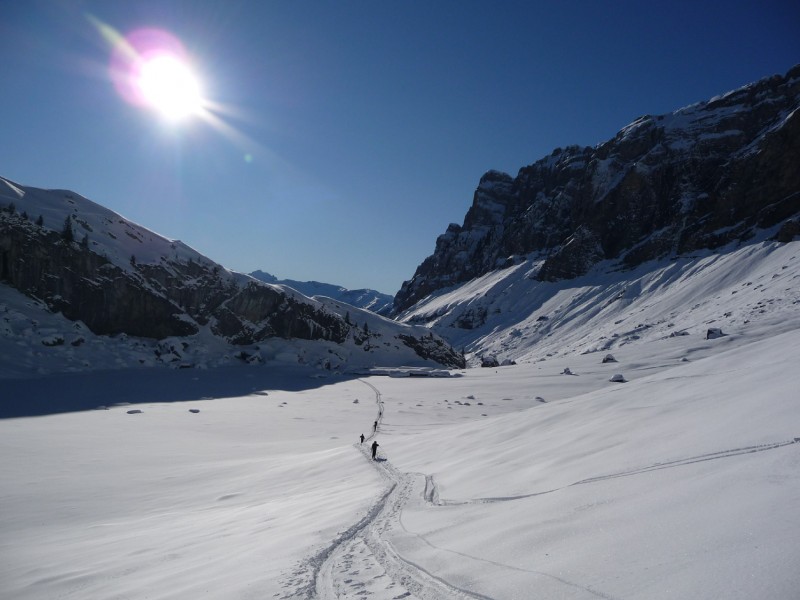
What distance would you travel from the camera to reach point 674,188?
118 meters

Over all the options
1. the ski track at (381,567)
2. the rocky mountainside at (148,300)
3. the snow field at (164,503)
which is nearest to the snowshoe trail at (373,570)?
the ski track at (381,567)

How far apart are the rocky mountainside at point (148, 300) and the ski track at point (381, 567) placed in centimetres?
5059

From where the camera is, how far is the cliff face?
94812 millimetres

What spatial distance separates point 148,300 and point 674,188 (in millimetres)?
125757

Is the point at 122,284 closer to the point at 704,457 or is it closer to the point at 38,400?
the point at 38,400

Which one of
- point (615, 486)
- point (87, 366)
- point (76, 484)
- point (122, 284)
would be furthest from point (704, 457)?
point (122, 284)

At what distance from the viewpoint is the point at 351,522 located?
8102 mm

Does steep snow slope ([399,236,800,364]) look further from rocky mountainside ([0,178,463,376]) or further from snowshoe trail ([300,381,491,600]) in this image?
snowshoe trail ([300,381,491,600])

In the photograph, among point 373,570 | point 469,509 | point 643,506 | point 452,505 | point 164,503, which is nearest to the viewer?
point 643,506

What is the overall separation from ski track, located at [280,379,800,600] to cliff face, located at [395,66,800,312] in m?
109

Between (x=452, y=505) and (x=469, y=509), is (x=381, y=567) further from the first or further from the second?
(x=452, y=505)

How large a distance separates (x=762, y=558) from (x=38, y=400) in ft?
135

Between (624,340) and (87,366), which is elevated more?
(87,366)

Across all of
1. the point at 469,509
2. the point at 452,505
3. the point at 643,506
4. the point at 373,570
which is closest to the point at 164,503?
the point at 452,505
